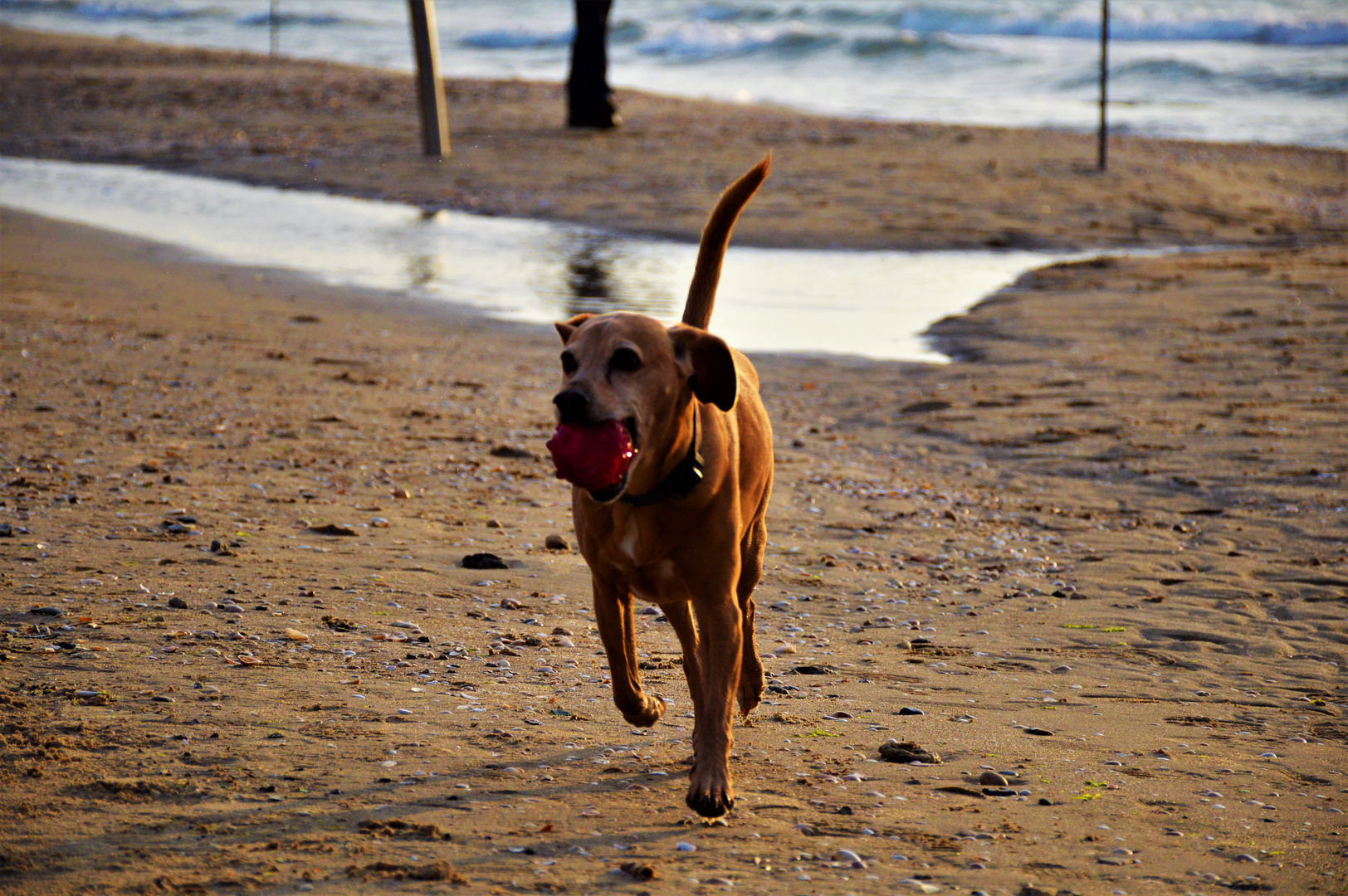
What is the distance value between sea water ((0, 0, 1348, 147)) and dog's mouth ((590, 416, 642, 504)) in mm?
25948

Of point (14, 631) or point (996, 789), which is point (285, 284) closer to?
point (14, 631)

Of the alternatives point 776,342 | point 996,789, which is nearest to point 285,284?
point 776,342

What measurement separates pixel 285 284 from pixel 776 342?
4.50 metres

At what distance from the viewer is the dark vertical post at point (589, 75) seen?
69.8 ft

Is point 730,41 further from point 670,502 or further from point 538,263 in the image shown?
point 670,502

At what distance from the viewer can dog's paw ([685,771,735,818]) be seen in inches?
130

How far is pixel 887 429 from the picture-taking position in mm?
8305

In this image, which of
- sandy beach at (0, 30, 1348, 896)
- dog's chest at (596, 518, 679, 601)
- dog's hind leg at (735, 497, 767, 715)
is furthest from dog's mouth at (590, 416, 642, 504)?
dog's hind leg at (735, 497, 767, 715)

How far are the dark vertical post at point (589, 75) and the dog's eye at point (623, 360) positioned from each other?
18.9 metres

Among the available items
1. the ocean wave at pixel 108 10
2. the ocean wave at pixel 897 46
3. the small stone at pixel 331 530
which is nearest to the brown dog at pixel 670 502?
the small stone at pixel 331 530

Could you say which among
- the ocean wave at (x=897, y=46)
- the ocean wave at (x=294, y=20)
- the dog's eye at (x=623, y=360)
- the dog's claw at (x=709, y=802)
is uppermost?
the ocean wave at (x=294, y=20)

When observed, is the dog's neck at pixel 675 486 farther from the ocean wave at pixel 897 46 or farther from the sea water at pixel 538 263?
the ocean wave at pixel 897 46

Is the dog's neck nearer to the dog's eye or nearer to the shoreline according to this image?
the dog's eye

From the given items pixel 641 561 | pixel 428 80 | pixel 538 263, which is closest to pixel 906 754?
pixel 641 561
